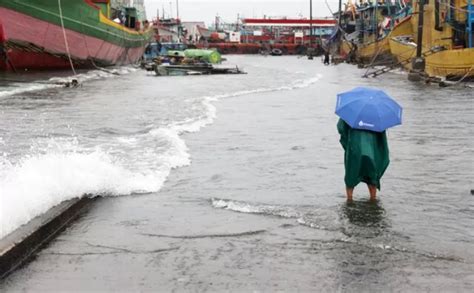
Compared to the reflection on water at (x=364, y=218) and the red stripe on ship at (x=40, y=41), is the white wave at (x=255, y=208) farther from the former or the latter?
the red stripe on ship at (x=40, y=41)

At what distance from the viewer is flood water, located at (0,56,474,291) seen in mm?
4508

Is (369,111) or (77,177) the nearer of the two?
(369,111)

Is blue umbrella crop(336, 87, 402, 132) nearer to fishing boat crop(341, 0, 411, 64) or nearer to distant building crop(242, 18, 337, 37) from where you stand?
fishing boat crop(341, 0, 411, 64)

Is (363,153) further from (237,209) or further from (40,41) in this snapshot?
(40,41)

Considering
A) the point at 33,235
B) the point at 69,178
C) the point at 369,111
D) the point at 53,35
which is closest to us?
the point at 33,235

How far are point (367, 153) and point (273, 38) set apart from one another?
120809mm

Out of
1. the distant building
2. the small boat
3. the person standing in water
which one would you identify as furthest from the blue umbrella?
the distant building

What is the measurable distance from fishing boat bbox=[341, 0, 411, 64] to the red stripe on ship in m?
22.4

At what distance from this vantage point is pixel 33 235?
16.5ft

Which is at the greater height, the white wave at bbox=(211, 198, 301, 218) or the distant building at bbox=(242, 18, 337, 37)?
the distant building at bbox=(242, 18, 337, 37)

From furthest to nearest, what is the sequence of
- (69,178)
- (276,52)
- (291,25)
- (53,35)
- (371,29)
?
(291,25), (276,52), (371,29), (53,35), (69,178)

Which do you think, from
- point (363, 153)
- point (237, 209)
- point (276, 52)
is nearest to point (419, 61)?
point (363, 153)

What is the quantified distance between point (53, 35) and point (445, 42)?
1982 cm

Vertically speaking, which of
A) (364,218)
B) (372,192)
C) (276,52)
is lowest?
(364,218)
